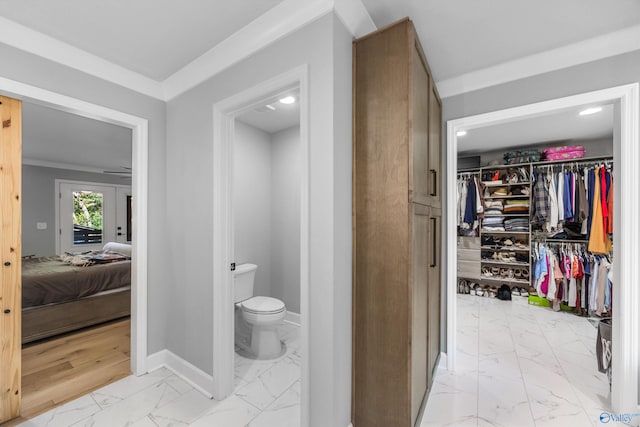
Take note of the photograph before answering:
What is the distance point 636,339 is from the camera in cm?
169

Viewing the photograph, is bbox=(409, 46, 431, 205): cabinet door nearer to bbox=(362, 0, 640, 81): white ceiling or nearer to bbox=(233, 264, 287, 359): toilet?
bbox=(362, 0, 640, 81): white ceiling

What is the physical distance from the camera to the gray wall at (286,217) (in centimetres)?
321

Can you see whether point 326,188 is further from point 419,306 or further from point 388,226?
point 419,306

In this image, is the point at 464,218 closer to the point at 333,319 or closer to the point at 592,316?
the point at 592,316

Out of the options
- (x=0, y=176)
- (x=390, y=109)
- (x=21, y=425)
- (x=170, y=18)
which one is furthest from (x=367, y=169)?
(x=21, y=425)

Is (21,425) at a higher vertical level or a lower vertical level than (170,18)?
lower

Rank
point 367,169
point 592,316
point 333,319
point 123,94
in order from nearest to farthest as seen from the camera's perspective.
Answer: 1. point 333,319
2. point 367,169
3. point 123,94
4. point 592,316

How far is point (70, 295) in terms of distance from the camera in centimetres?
312

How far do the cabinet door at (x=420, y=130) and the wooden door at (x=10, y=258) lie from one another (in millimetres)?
2446

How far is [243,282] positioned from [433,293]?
5.86 feet

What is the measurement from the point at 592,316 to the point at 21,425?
5.61 meters

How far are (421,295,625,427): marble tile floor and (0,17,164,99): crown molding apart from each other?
3160 millimetres

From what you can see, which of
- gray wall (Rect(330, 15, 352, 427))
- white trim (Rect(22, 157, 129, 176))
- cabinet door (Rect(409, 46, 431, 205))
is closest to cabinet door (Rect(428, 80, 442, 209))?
cabinet door (Rect(409, 46, 431, 205))

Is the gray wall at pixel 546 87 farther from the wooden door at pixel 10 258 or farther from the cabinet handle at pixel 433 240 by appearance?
the wooden door at pixel 10 258
